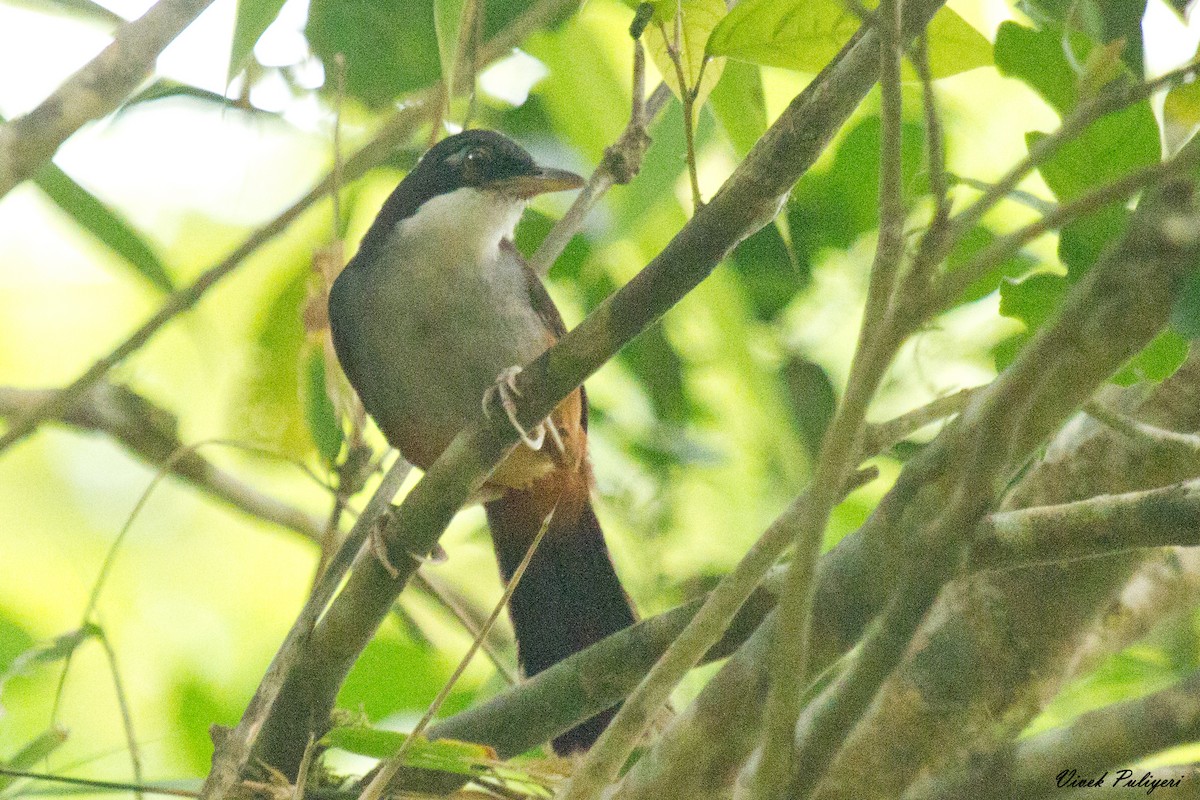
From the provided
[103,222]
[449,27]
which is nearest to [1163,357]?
[449,27]

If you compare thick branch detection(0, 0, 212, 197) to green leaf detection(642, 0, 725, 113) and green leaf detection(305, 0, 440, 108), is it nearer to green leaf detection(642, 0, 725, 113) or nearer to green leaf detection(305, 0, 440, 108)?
green leaf detection(642, 0, 725, 113)

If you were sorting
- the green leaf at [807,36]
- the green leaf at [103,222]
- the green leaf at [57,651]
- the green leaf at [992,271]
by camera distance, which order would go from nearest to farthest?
the green leaf at [807,36] → the green leaf at [992,271] → the green leaf at [57,651] → the green leaf at [103,222]

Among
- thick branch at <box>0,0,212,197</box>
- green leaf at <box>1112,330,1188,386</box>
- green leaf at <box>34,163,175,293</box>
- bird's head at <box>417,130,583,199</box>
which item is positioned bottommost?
green leaf at <box>1112,330,1188,386</box>

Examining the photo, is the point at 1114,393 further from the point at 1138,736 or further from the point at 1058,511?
the point at 1138,736

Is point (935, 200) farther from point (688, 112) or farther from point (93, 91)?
point (93, 91)

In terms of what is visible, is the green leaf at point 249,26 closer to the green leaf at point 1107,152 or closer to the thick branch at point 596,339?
the thick branch at point 596,339

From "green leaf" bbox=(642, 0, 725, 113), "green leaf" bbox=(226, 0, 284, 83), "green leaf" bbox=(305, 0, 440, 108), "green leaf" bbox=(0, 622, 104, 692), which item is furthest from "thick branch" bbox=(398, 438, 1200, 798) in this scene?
"green leaf" bbox=(305, 0, 440, 108)

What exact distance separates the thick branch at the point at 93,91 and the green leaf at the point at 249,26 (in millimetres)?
219

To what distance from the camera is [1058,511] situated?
1990 mm

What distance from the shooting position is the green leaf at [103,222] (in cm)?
323

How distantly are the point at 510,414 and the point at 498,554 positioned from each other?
65.7 inches

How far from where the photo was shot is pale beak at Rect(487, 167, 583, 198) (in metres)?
3.69

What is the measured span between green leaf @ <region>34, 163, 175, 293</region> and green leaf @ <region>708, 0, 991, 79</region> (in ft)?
6.05

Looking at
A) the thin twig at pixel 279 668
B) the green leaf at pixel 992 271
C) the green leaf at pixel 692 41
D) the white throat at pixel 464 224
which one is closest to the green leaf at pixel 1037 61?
the green leaf at pixel 992 271
